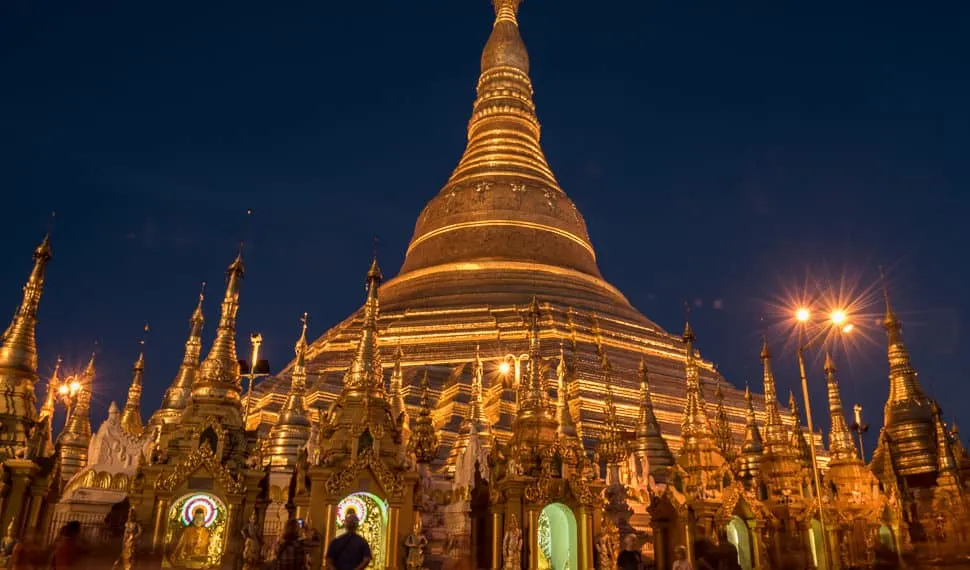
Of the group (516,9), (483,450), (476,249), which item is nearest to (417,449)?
(483,450)

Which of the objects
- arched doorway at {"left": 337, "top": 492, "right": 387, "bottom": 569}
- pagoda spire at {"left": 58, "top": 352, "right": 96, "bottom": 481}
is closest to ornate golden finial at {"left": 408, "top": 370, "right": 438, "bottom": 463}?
arched doorway at {"left": 337, "top": 492, "right": 387, "bottom": 569}

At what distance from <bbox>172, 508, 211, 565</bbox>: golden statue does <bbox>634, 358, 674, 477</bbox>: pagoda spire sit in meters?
13.0

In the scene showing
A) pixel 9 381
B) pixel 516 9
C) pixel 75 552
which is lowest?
pixel 75 552

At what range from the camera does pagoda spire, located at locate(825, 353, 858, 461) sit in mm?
23328

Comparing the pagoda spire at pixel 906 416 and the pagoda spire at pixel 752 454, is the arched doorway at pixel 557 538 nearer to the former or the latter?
the pagoda spire at pixel 752 454

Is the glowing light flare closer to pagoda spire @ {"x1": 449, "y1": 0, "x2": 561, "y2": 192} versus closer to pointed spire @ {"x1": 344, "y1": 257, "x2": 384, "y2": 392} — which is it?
pointed spire @ {"x1": 344, "y1": 257, "x2": 384, "y2": 392}

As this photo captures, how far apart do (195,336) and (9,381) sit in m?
10.5

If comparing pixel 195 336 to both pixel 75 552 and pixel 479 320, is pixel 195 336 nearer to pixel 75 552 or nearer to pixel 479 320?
pixel 479 320

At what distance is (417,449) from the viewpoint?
16.9 m

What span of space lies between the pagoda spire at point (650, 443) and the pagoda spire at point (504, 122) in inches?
847

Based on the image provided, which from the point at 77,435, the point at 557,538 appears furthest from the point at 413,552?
the point at 77,435

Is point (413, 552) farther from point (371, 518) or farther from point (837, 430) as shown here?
point (837, 430)

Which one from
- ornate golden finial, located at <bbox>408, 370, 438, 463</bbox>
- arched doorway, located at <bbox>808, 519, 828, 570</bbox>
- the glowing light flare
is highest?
the glowing light flare

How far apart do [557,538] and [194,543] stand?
6.06 metres
